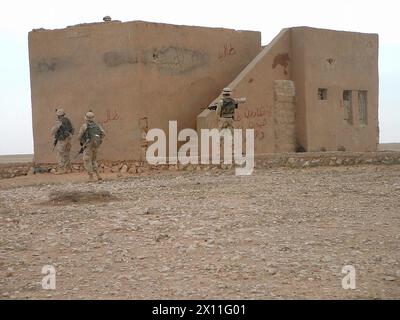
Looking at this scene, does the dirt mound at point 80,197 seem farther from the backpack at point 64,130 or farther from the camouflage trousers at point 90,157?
the backpack at point 64,130

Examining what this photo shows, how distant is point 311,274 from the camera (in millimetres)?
5105

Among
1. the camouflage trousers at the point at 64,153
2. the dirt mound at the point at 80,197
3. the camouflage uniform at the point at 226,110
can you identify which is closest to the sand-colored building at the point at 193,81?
the camouflage trousers at the point at 64,153

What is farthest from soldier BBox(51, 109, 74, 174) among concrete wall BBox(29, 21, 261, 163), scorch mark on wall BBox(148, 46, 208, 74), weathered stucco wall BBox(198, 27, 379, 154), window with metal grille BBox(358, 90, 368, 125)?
window with metal grille BBox(358, 90, 368, 125)

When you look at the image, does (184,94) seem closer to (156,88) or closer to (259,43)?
(156,88)

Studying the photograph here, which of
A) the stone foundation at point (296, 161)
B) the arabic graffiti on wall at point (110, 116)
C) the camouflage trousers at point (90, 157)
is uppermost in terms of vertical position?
the arabic graffiti on wall at point (110, 116)

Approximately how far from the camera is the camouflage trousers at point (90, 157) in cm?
1282

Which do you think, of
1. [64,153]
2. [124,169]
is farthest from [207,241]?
[64,153]

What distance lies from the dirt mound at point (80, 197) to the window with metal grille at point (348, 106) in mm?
10187

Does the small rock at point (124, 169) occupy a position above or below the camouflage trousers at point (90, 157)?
below

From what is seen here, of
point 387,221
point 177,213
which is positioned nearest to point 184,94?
point 177,213

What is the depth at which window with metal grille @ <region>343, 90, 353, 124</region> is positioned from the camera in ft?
59.4

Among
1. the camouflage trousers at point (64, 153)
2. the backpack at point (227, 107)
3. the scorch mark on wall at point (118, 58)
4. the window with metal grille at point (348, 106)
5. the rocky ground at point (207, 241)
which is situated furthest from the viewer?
the window with metal grille at point (348, 106)

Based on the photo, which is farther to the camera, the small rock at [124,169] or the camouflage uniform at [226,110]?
the small rock at [124,169]

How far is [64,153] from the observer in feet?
51.0
